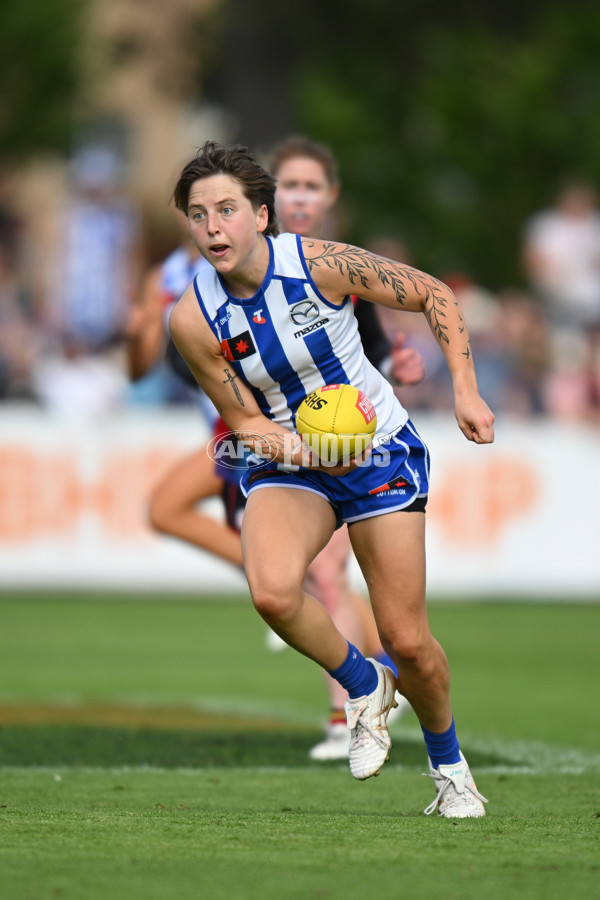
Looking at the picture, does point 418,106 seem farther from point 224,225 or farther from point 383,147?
point 224,225

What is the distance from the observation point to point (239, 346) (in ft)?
18.1

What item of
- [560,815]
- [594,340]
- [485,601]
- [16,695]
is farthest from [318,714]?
[594,340]

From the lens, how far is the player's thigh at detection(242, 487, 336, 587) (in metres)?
5.35

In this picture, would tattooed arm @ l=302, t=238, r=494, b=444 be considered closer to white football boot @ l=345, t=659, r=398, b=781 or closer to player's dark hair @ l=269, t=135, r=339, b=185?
white football boot @ l=345, t=659, r=398, b=781

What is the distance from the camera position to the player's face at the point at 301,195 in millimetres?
7508

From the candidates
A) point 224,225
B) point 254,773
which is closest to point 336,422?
point 224,225

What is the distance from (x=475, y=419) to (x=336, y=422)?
0.50 m

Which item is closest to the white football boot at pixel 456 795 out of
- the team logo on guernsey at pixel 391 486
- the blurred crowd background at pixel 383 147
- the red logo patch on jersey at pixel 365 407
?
the team logo on guernsey at pixel 391 486

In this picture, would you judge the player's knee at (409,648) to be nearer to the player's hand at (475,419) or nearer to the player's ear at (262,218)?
the player's hand at (475,419)

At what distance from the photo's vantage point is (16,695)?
9273 millimetres

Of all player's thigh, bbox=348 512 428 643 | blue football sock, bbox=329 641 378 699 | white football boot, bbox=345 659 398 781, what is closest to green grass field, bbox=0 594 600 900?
white football boot, bbox=345 659 398 781

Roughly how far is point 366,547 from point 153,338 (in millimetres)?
3123

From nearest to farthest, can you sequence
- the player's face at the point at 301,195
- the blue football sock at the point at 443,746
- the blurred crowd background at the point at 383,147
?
1. the blue football sock at the point at 443,746
2. the player's face at the point at 301,195
3. the blurred crowd background at the point at 383,147

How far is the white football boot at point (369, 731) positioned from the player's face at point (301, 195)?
8.78ft
